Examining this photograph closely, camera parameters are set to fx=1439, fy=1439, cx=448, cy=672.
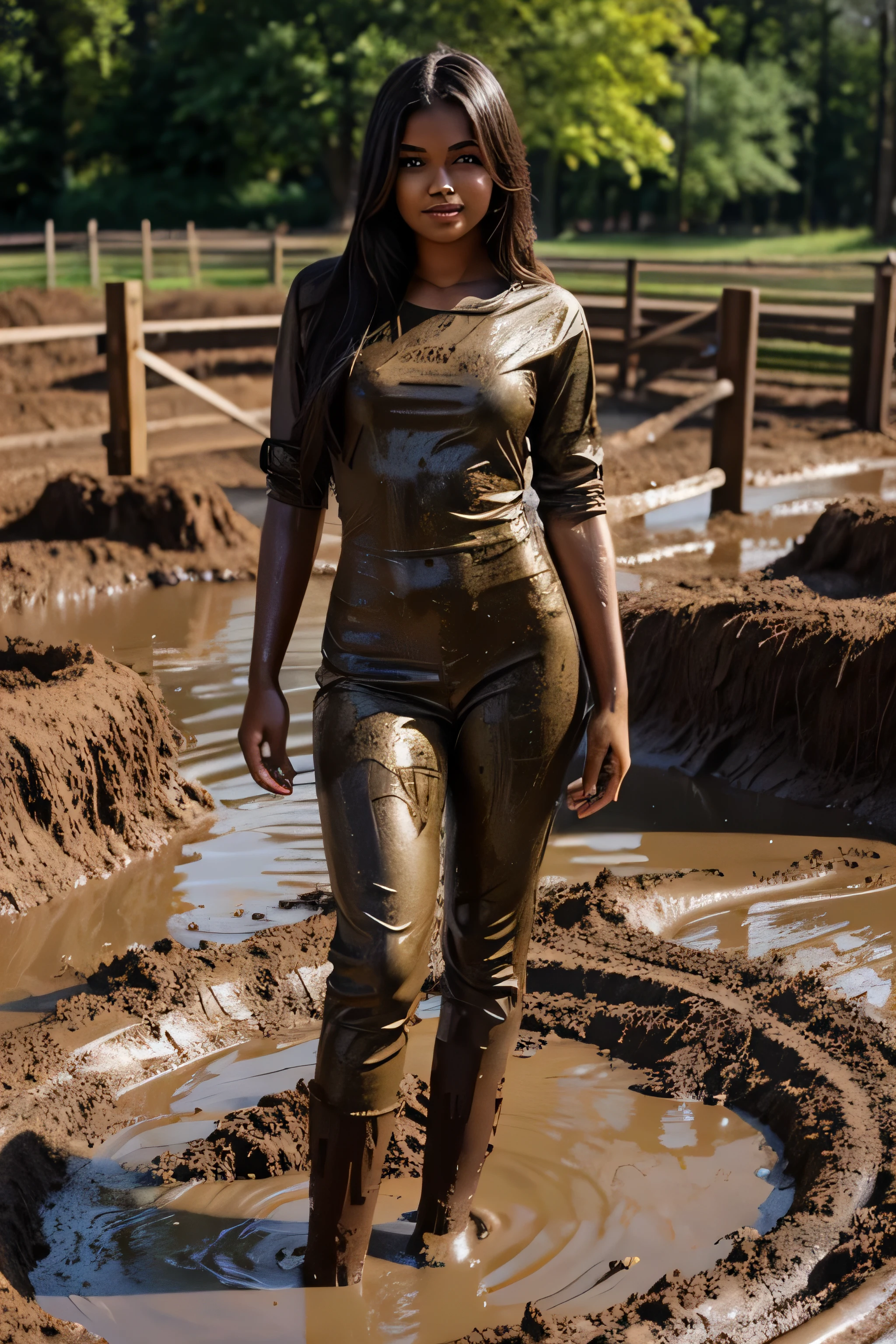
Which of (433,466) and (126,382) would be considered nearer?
(433,466)

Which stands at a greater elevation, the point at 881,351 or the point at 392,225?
the point at 392,225

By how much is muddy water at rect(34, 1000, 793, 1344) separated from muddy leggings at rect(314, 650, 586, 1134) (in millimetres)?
402

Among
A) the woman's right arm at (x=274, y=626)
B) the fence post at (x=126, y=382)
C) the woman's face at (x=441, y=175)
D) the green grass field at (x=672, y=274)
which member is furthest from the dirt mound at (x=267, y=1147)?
the green grass field at (x=672, y=274)

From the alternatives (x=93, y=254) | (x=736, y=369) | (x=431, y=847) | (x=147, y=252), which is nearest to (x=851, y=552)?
(x=736, y=369)

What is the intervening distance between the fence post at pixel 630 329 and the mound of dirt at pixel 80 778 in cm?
1117

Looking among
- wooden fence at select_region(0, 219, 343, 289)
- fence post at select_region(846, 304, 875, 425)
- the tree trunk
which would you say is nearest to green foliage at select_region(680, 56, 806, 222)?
the tree trunk

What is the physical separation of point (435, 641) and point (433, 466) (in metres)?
0.28

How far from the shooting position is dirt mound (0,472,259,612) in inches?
315

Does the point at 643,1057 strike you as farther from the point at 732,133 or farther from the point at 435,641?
the point at 732,133

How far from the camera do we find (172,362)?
16219 millimetres

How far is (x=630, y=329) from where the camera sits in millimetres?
15820

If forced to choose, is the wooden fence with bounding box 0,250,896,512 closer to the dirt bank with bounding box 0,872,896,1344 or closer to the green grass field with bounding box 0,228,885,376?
the green grass field with bounding box 0,228,885,376

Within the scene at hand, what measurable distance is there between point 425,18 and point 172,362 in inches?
663

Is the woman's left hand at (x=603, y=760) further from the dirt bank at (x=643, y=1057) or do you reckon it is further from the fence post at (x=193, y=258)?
the fence post at (x=193, y=258)
